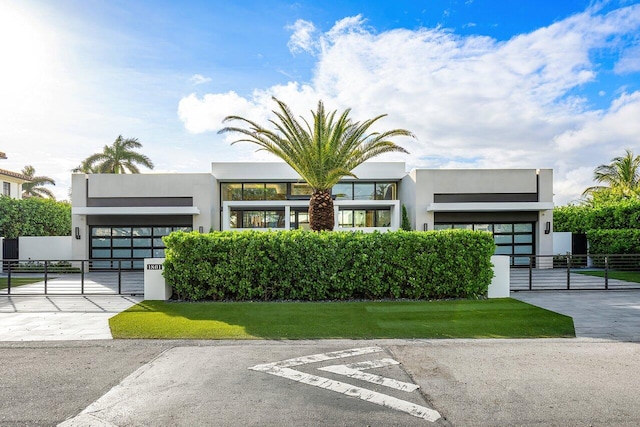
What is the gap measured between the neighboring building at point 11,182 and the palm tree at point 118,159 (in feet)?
17.3

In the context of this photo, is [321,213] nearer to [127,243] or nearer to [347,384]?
[347,384]

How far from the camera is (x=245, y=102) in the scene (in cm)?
1498

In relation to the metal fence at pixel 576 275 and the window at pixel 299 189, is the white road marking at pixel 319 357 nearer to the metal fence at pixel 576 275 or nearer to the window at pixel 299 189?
the metal fence at pixel 576 275

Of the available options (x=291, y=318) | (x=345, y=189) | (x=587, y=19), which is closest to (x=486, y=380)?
(x=291, y=318)

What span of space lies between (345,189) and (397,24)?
12.5 metres

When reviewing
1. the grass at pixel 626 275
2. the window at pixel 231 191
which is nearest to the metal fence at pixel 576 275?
the grass at pixel 626 275

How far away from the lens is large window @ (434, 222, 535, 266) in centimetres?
2225

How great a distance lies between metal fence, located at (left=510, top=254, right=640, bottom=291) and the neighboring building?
36035 mm

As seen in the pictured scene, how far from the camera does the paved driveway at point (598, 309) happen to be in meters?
8.02

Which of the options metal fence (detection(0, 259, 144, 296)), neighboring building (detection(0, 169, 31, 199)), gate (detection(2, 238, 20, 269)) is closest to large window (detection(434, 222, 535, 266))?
metal fence (detection(0, 259, 144, 296))

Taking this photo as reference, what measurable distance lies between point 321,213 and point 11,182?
3096 centimetres

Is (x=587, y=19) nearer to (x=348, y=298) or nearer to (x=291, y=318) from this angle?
(x=348, y=298)

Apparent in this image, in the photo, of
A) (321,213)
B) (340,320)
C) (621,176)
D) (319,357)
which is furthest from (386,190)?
(621,176)

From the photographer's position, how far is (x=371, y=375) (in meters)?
5.54
